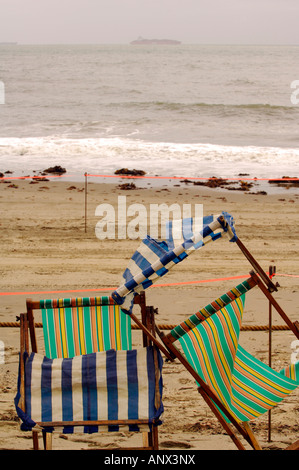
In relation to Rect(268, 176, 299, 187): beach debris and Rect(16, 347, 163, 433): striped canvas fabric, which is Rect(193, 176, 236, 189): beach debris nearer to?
Rect(268, 176, 299, 187): beach debris

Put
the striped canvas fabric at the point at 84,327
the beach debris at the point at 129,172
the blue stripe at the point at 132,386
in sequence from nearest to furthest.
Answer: the blue stripe at the point at 132,386 < the striped canvas fabric at the point at 84,327 < the beach debris at the point at 129,172

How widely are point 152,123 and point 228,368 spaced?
73.2 feet

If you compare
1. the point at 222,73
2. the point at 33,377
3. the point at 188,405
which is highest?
the point at 222,73

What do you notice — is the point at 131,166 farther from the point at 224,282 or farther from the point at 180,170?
the point at 224,282

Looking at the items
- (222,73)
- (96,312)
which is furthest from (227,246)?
(222,73)

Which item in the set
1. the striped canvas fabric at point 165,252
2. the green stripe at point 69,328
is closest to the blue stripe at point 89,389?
the green stripe at point 69,328

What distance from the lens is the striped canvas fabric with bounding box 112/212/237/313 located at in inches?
107

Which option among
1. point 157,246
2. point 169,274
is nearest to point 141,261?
point 157,246

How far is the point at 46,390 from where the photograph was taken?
3.03 meters

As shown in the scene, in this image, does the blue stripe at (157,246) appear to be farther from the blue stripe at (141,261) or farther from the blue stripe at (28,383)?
the blue stripe at (28,383)

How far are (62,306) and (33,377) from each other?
0.41 meters

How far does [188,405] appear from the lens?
4.19 meters

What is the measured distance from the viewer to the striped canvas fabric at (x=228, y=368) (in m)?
2.91

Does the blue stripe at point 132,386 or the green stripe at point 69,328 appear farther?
the green stripe at point 69,328
